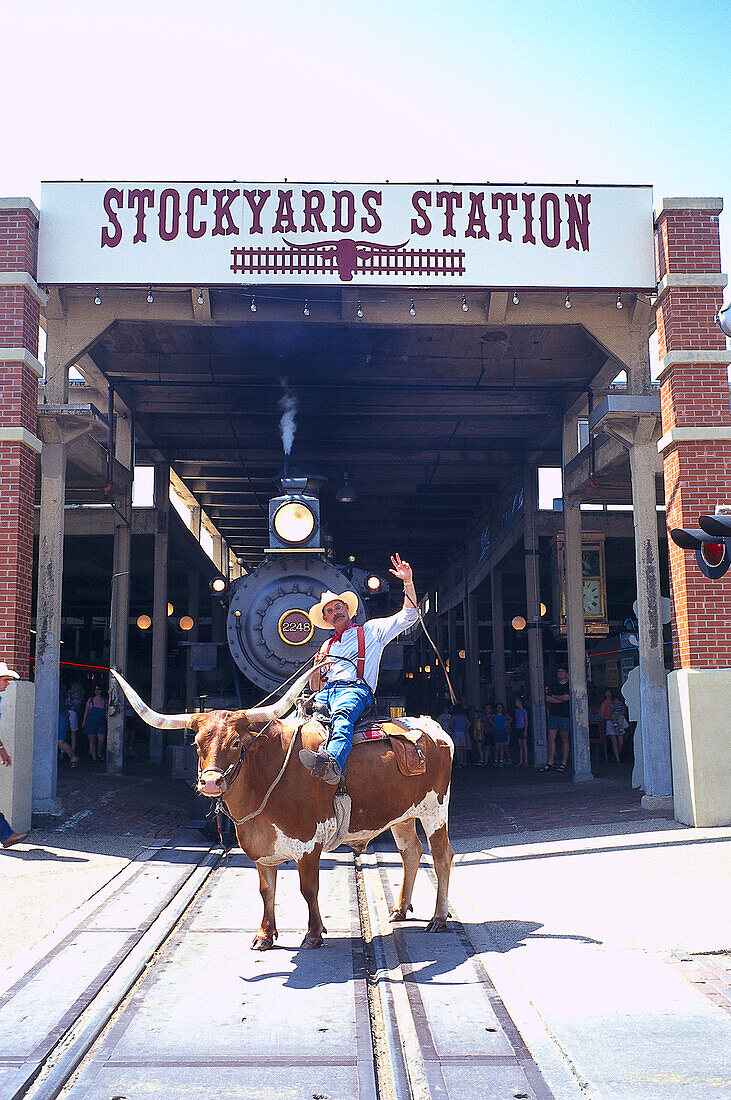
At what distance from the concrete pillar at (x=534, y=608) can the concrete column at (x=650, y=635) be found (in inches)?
304

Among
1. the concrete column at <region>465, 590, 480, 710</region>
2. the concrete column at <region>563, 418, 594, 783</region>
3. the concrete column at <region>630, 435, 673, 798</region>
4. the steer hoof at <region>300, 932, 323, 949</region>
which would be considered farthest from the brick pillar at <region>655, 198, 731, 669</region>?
the concrete column at <region>465, 590, 480, 710</region>

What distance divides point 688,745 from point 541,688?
395 inches

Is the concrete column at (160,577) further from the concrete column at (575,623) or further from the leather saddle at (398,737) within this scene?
the leather saddle at (398,737)

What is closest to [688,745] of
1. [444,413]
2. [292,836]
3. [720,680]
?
[720,680]

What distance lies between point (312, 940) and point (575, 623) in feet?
38.2

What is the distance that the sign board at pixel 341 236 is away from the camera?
12148 millimetres

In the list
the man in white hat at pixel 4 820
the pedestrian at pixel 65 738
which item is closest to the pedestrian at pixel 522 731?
the pedestrian at pixel 65 738

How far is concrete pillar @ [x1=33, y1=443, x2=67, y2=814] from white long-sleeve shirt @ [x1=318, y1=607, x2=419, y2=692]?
606 centimetres

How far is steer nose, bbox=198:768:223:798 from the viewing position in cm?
569

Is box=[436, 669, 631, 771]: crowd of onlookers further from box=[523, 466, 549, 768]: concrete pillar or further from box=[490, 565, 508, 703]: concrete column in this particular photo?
box=[490, 565, 508, 703]: concrete column

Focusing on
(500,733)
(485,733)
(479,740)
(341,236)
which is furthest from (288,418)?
(485,733)

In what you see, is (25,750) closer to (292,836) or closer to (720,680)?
(292,836)

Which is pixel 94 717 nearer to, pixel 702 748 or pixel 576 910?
pixel 702 748

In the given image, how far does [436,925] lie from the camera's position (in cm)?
659
